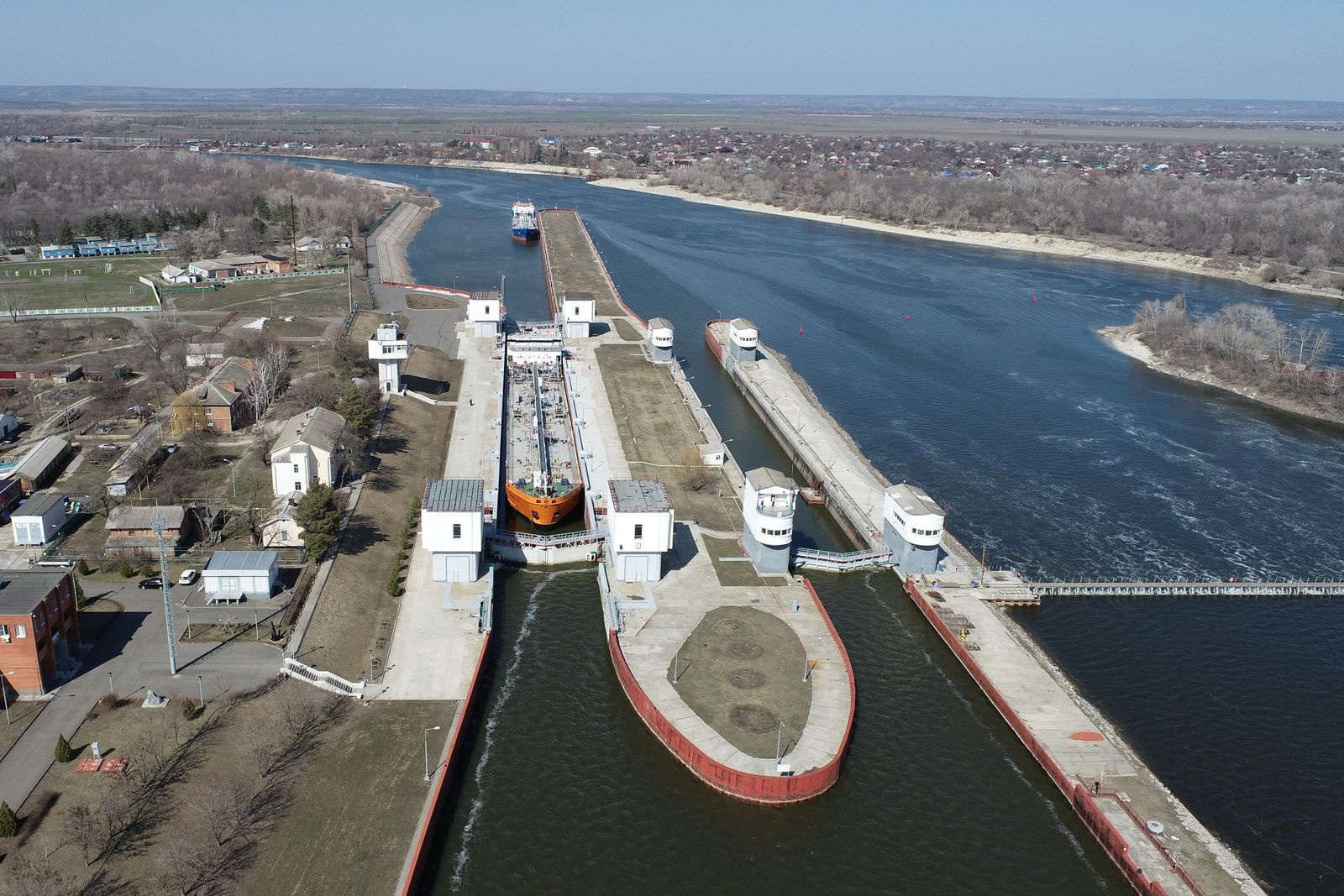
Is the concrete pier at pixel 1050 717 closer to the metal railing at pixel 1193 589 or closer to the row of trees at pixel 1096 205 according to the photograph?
the metal railing at pixel 1193 589

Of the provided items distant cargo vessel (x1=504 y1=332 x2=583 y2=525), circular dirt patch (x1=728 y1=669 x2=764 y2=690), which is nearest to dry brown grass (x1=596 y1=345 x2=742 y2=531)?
distant cargo vessel (x1=504 y1=332 x2=583 y2=525)

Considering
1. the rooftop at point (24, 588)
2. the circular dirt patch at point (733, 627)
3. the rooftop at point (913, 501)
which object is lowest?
the circular dirt patch at point (733, 627)

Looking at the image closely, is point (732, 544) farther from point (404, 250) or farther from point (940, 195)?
point (940, 195)

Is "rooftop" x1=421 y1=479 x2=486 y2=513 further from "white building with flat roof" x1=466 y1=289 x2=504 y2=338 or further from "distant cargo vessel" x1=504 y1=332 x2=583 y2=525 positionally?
"white building with flat roof" x1=466 y1=289 x2=504 y2=338

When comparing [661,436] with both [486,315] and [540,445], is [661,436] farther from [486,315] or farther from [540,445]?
[486,315]

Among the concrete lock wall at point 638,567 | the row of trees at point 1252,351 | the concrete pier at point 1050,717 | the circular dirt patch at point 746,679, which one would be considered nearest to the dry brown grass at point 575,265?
the concrete pier at point 1050,717
